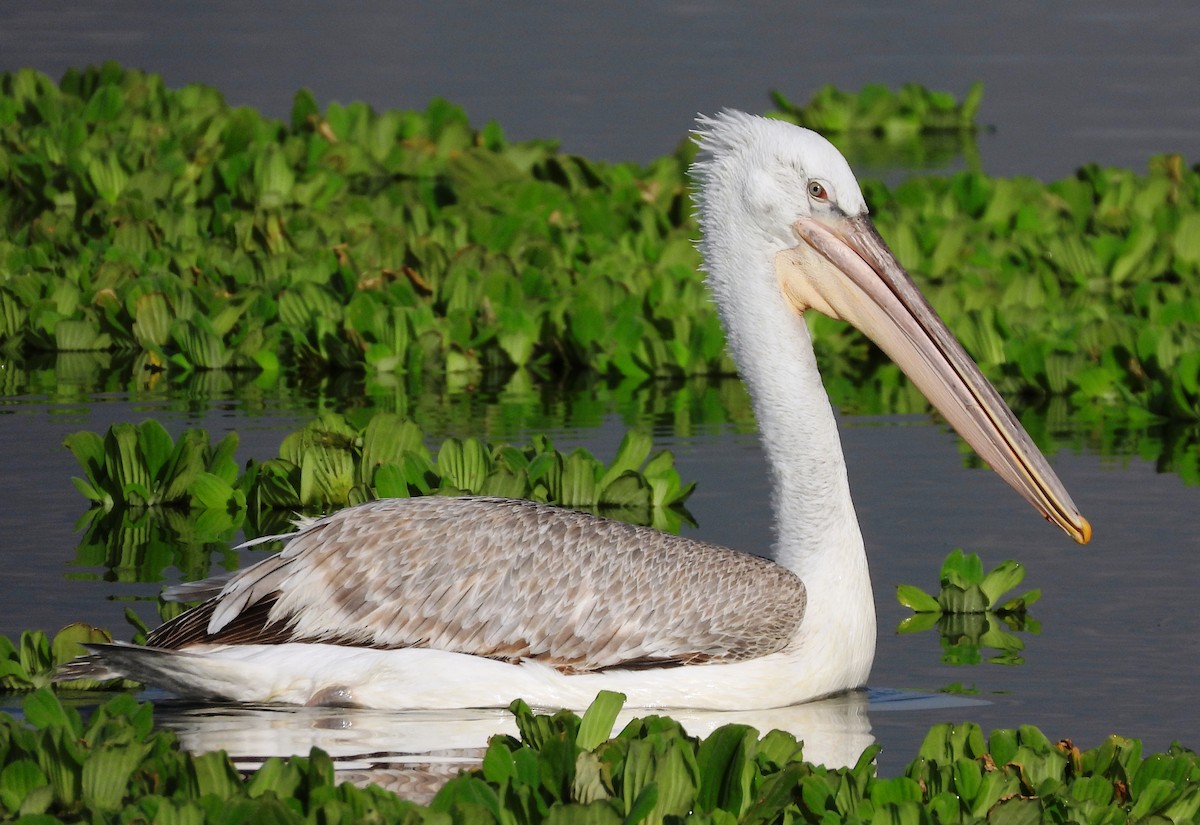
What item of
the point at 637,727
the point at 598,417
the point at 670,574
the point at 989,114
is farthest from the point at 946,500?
the point at 989,114

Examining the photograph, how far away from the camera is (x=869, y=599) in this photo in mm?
5805

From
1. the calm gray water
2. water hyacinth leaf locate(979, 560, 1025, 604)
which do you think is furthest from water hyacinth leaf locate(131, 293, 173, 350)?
water hyacinth leaf locate(979, 560, 1025, 604)

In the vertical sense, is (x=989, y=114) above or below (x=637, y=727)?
above

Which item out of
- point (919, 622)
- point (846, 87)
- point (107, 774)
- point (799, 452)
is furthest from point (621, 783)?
point (846, 87)

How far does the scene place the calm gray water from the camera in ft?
20.0

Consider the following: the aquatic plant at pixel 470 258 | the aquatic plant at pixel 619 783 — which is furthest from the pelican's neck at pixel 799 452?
the aquatic plant at pixel 470 258

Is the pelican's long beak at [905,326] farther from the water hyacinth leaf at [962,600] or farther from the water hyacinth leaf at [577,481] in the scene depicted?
the water hyacinth leaf at [577,481]

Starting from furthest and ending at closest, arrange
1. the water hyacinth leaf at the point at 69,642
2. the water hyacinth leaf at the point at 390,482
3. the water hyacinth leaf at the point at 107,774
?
the water hyacinth leaf at the point at 390,482
the water hyacinth leaf at the point at 69,642
the water hyacinth leaf at the point at 107,774

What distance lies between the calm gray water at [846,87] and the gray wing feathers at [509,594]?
0.47 m

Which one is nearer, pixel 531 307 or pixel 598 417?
pixel 598 417

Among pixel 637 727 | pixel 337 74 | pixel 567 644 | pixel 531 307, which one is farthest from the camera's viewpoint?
pixel 337 74

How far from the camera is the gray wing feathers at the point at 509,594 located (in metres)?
5.57

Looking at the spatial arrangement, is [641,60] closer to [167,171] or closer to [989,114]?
[989,114]

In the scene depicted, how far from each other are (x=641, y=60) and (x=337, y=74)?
99.0 inches
